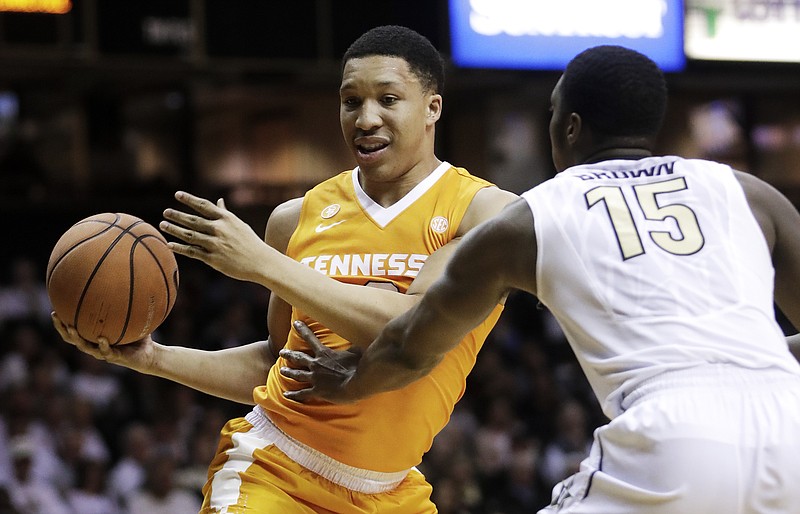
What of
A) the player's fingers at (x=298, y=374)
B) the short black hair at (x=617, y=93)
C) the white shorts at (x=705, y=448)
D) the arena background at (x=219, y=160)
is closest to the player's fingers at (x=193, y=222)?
the player's fingers at (x=298, y=374)

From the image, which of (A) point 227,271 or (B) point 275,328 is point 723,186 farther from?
(B) point 275,328

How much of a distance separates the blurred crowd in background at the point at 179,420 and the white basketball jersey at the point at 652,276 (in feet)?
22.4

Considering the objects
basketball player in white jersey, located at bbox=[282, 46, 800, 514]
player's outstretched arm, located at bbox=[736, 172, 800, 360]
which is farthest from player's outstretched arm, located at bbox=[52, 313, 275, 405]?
player's outstretched arm, located at bbox=[736, 172, 800, 360]

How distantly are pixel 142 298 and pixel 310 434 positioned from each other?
69 cm

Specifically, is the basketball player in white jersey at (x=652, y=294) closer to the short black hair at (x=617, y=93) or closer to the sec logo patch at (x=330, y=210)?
the short black hair at (x=617, y=93)

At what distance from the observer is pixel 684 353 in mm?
2510

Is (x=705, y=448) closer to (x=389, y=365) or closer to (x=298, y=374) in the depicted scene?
(x=389, y=365)

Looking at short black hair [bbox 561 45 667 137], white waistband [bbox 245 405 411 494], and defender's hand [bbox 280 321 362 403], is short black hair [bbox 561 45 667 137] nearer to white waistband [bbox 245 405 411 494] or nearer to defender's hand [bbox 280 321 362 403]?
defender's hand [bbox 280 321 362 403]

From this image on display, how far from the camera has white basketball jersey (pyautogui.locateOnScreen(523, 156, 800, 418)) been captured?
2.54m

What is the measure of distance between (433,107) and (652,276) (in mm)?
1450

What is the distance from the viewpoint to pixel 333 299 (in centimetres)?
327

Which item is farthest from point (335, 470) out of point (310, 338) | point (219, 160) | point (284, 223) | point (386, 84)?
point (219, 160)

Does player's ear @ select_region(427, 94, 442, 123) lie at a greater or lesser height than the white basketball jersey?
greater

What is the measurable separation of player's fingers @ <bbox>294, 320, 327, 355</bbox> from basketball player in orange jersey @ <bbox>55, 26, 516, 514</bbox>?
0.36 feet
